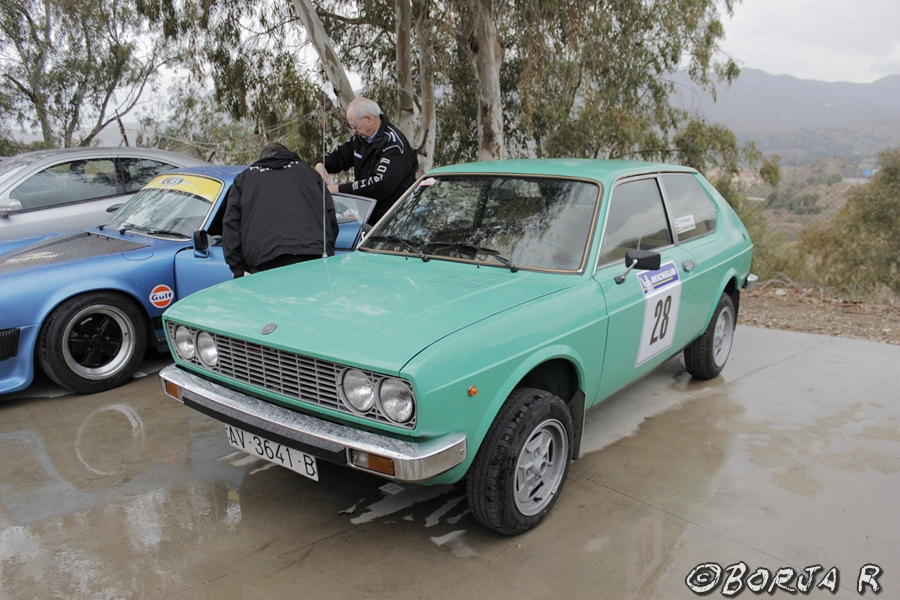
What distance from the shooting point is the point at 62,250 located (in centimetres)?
507

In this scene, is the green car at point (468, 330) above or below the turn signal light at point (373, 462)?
above

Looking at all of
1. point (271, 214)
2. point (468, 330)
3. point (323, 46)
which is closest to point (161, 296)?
point (271, 214)

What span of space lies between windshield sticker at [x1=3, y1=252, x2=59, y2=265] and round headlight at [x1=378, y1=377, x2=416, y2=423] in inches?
140

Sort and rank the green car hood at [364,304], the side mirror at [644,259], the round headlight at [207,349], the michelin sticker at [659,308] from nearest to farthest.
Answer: the green car hood at [364,304], the round headlight at [207,349], the side mirror at [644,259], the michelin sticker at [659,308]

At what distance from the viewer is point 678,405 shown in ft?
14.9

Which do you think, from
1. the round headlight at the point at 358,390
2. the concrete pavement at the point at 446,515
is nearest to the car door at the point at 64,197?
the concrete pavement at the point at 446,515

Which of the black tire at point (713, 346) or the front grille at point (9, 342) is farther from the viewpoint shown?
the black tire at point (713, 346)

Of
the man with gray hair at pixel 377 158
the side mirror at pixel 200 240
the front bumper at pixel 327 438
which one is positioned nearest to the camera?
the front bumper at pixel 327 438

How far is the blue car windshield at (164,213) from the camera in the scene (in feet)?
17.5

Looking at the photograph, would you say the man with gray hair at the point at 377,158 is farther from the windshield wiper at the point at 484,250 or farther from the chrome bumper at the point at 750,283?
the chrome bumper at the point at 750,283

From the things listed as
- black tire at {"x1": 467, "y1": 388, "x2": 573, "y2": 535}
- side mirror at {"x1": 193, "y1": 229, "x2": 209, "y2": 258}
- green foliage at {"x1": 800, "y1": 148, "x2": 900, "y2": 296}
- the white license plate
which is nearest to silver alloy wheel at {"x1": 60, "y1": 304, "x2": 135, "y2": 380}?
side mirror at {"x1": 193, "y1": 229, "x2": 209, "y2": 258}

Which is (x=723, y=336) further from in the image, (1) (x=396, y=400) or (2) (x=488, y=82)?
(2) (x=488, y=82)

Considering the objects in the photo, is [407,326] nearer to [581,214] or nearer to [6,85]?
[581,214]

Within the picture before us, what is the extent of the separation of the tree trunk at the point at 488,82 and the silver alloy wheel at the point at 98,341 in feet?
23.9
